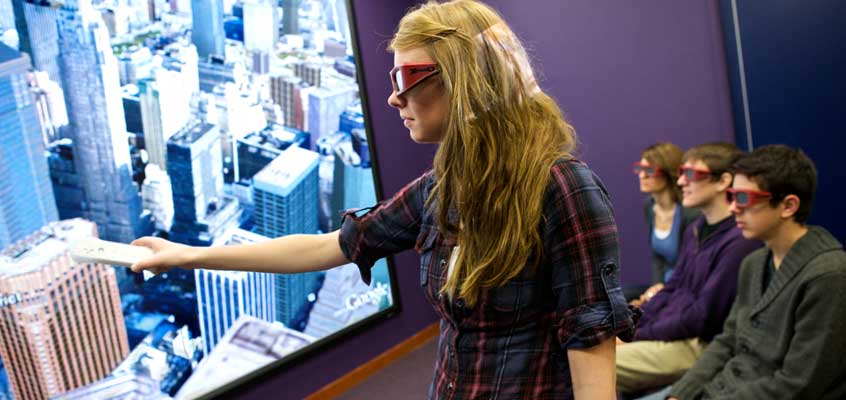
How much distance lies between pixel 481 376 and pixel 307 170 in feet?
7.98

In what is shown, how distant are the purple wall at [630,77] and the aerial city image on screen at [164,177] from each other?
1453 mm

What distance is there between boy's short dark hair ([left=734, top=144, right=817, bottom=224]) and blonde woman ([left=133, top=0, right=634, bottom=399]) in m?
1.33

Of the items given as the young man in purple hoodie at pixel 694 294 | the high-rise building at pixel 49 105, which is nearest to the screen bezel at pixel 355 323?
→ the high-rise building at pixel 49 105

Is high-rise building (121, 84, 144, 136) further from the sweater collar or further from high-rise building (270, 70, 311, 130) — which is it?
the sweater collar

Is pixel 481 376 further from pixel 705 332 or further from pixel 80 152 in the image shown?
pixel 80 152

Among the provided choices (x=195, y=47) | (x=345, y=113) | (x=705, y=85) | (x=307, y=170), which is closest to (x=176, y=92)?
(x=195, y=47)

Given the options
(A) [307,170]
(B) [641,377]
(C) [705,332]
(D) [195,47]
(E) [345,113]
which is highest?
(D) [195,47]

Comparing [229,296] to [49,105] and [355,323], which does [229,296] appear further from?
[49,105]

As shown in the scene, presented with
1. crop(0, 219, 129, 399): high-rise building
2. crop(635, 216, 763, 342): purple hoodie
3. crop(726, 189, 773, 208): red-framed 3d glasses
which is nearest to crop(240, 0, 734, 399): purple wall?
crop(0, 219, 129, 399): high-rise building

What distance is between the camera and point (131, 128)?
251 cm

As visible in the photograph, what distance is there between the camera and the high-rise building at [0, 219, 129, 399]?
2.15 m

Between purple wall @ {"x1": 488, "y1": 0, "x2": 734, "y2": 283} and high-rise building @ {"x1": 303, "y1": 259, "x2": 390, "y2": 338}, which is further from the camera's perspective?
purple wall @ {"x1": 488, "y1": 0, "x2": 734, "y2": 283}

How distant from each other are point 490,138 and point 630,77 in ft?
10.5

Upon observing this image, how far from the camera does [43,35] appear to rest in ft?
7.38
